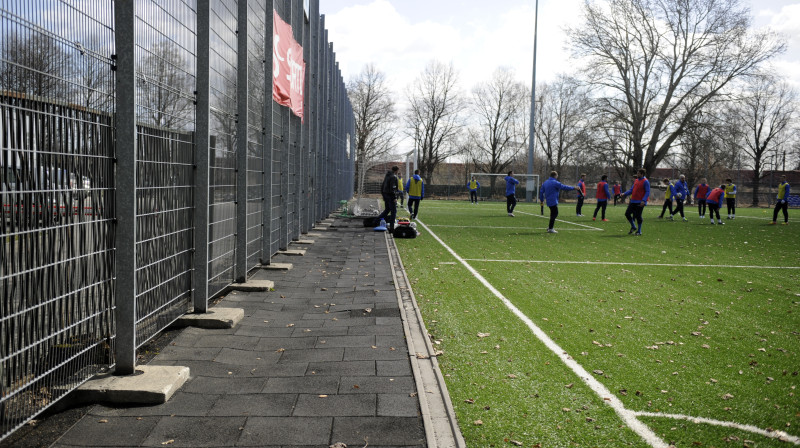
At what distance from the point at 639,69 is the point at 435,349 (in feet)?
152

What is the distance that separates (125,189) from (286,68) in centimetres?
649

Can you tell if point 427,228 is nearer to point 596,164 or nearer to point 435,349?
point 435,349

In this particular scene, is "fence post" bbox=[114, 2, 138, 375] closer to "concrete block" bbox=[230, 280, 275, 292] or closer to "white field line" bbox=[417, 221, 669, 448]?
"white field line" bbox=[417, 221, 669, 448]

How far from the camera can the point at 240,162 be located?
24.4ft

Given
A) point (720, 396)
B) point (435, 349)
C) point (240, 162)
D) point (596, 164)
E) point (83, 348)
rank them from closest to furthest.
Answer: point (83, 348) < point (720, 396) < point (435, 349) < point (240, 162) < point (596, 164)

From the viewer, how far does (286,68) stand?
1017cm

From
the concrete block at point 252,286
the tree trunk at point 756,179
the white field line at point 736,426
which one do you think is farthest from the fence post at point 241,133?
the tree trunk at point 756,179

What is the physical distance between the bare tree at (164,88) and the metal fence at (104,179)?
2 cm

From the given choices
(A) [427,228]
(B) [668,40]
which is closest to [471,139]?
(B) [668,40]

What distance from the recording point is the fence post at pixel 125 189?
3982 millimetres

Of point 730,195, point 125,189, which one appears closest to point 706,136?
point 730,195

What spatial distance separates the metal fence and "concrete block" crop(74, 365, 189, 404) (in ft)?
0.29

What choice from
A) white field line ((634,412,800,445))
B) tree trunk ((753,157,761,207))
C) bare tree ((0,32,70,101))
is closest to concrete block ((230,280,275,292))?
bare tree ((0,32,70,101))

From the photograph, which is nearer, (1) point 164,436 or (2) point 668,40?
(1) point 164,436
